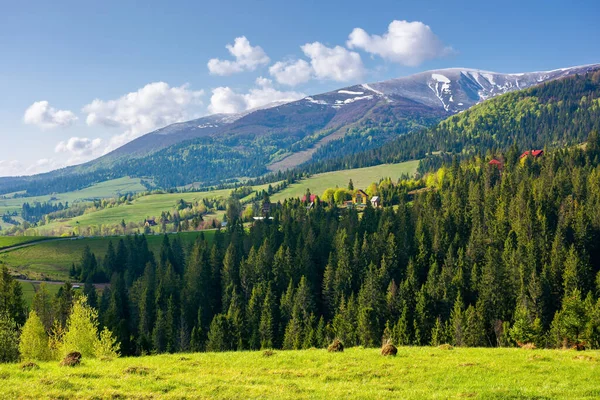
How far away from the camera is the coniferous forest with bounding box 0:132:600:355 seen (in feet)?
313

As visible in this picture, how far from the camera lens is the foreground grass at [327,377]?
1017 inches

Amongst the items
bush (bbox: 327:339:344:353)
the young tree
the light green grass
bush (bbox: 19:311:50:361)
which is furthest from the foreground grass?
the light green grass

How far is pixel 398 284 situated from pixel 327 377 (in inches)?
4236

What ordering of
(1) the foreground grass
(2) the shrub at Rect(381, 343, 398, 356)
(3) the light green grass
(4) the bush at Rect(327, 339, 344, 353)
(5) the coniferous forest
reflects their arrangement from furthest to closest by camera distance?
1. (3) the light green grass
2. (5) the coniferous forest
3. (4) the bush at Rect(327, 339, 344, 353)
4. (2) the shrub at Rect(381, 343, 398, 356)
5. (1) the foreground grass

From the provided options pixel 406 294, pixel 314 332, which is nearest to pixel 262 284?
pixel 314 332

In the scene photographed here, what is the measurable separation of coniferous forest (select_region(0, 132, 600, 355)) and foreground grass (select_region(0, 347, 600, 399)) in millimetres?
44289

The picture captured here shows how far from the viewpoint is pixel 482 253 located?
135m

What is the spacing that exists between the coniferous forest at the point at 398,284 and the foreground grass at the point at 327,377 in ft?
145

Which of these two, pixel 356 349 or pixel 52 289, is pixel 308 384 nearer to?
pixel 356 349

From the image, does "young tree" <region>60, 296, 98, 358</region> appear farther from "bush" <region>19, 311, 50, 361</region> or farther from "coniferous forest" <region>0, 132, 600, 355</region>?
"coniferous forest" <region>0, 132, 600, 355</region>

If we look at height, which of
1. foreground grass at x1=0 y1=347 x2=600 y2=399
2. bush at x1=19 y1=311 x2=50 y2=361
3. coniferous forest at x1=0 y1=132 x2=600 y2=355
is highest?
foreground grass at x1=0 y1=347 x2=600 y2=399

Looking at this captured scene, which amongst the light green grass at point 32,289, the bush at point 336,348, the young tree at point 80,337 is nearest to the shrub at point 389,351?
the bush at point 336,348

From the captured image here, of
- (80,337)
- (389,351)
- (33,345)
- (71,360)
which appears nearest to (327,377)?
(389,351)

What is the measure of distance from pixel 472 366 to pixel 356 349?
12500 millimetres
